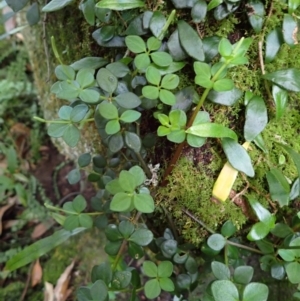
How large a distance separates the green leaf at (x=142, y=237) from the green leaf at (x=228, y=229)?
17cm

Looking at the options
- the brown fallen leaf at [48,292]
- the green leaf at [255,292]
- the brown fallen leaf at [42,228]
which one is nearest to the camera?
the green leaf at [255,292]

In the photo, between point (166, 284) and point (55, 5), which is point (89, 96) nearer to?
point (55, 5)

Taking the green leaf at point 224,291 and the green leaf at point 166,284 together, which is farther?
the green leaf at point 166,284

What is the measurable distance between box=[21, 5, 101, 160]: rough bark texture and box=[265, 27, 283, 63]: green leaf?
0.41 metres

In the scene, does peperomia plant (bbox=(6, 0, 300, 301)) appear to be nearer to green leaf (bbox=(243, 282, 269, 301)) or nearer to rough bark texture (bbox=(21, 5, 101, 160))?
green leaf (bbox=(243, 282, 269, 301))

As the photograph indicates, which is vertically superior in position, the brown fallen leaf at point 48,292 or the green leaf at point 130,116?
the green leaf at point 130,116

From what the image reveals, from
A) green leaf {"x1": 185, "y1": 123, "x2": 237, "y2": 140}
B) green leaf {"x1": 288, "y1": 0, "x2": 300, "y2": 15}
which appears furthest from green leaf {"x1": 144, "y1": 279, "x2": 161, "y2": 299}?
green leaf {"x1": 288, "y1": 0, "x2": 300, "y2": 15}

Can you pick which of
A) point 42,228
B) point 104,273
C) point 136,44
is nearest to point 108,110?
point 136,44

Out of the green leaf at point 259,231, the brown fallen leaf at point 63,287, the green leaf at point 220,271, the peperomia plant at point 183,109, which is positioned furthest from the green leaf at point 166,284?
the brown fallen leaf at point 63,287

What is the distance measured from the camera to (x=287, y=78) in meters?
0.86

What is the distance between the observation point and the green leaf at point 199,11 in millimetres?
829

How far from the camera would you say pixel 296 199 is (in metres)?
0.99

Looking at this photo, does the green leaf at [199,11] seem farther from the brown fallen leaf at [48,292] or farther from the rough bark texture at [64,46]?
the brown fallen leaf at [48,292]

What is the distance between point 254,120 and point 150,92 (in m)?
0.24
